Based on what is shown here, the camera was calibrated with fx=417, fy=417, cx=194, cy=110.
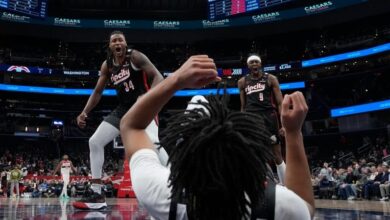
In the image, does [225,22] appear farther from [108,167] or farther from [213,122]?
[213,122]

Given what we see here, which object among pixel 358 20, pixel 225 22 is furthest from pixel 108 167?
pixel 358 20

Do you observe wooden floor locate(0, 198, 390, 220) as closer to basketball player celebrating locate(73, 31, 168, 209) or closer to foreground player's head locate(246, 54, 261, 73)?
basketball player celebrating locate(73, 31, 168, 209)

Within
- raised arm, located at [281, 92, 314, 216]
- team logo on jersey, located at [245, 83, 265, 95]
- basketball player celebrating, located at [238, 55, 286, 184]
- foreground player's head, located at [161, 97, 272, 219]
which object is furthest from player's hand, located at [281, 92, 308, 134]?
team logo on jersey, located at [245, 83, 265, 95]

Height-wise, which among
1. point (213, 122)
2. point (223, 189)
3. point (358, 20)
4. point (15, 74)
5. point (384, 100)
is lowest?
point (223, 189)

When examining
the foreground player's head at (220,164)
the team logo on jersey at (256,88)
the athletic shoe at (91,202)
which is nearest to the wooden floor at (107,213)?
the athletic shoe at (91,202)

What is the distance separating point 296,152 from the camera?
4.12 ft

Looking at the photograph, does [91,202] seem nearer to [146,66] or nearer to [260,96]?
[146,66]

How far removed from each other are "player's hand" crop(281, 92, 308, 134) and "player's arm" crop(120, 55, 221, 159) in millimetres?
227

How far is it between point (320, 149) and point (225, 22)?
9.79 metres

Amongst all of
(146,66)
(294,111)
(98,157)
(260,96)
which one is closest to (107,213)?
(98,157)

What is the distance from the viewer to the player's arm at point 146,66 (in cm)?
411

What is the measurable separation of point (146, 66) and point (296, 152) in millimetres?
3175

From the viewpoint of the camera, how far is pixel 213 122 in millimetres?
1146

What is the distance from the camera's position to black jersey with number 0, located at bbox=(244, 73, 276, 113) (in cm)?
523
